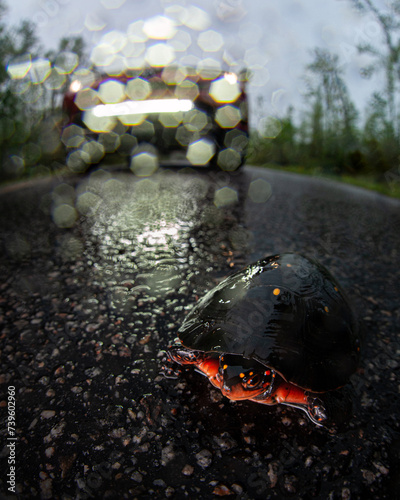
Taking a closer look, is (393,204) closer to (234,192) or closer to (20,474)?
(234,192)

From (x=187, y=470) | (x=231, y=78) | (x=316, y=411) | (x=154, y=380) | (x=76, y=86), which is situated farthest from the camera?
(x=231, y=78)

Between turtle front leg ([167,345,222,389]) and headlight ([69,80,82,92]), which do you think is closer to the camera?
turtle front leg ([167,345,222,389])

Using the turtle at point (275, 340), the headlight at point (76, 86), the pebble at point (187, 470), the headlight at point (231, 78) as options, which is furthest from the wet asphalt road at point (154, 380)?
the headlight at point (231, 78)

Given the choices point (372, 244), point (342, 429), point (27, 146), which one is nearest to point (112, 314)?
point (342, 429)

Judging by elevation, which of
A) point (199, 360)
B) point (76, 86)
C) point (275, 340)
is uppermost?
point (76, 86)

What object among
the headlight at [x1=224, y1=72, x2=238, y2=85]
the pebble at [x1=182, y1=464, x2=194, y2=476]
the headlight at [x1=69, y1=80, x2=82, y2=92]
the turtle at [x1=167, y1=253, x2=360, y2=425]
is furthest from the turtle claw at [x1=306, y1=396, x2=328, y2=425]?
the headlight at [x1=224, y1=72, x2=238, y2=85]

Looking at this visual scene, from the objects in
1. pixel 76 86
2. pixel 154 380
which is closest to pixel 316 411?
pixel 154 380

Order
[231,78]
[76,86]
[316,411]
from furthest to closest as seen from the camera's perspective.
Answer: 1. [231,78]
2. [76,86]
3. [316,411]

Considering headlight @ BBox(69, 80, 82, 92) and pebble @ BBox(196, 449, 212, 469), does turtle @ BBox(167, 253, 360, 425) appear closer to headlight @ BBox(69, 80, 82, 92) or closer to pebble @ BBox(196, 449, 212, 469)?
pebble @ BBox(196, 449, 212, 469)

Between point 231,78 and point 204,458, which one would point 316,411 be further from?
point 231,78
